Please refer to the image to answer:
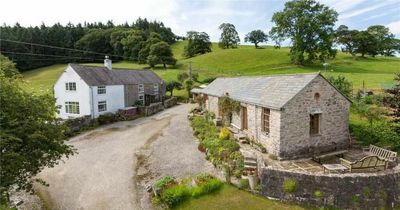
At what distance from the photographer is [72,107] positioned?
3278 centimetres

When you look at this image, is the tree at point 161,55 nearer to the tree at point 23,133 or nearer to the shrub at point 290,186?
the tree at point 23,133

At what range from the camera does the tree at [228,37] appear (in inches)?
3994

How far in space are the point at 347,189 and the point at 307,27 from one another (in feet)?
168

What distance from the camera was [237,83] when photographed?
2659cm

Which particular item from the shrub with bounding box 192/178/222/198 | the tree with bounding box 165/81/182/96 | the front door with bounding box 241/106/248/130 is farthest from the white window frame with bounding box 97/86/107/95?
the shrub with bounding box 192/178/222/198

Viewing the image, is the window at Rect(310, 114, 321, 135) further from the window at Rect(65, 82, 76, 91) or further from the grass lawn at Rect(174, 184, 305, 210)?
the window at Rect(65, 82, 76, 91)

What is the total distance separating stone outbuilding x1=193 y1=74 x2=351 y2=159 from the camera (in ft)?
54.2

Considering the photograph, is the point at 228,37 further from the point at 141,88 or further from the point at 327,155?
the point at 327,155

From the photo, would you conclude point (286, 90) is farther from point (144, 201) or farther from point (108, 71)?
point (108, 71)

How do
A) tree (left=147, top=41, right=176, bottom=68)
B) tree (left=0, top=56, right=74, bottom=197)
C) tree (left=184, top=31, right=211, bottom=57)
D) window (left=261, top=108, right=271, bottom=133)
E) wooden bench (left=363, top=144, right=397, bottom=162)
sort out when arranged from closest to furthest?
tree (left=0, top=56, right=74, bottom=197), wooden bench (left=363, top=144, right=397, bottom=162), window (left=261, top=108, right=271, bottom=133), tree (left=147, top=41, right=176, bottom=68), tree (left=184, top=31, right=211, bottom=57)

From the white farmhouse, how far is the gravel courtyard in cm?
577

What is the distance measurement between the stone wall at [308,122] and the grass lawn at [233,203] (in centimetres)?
409

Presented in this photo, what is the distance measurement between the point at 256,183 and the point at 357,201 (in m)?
4.41

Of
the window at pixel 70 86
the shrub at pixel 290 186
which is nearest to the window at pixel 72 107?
the window at pixel 70 86
